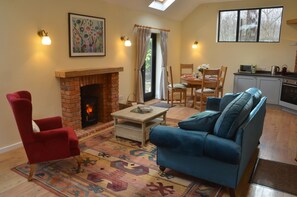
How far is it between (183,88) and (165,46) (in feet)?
4.88

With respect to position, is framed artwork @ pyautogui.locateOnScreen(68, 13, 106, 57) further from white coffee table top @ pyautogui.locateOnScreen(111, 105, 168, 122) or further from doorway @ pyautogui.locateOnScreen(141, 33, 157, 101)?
doorway @ pyautogui.locateOnScreen(141, 33, 157, 101)

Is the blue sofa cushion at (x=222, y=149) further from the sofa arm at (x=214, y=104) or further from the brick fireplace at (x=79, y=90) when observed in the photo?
the brick fireplace at (x=79, y=90)

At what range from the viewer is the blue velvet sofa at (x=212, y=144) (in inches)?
95.3

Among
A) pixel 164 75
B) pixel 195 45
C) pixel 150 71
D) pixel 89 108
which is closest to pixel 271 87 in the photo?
pixel 195 45

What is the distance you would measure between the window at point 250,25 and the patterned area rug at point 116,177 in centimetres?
521

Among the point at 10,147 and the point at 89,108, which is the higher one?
the point at 89,108

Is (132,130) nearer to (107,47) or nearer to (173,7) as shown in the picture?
(107,47)

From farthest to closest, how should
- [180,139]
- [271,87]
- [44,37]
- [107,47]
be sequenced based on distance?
[271,87] < [107,47] < [44,37] < [180,139]

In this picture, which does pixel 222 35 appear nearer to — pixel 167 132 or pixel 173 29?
pixel 173 29

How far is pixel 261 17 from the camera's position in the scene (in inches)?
273

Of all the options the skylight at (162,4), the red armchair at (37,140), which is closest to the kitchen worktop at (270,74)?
the skylight at (162,4)

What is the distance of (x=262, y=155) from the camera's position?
358 cm

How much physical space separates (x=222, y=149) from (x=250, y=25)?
5.87m

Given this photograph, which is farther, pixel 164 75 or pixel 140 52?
pixel 164 75
